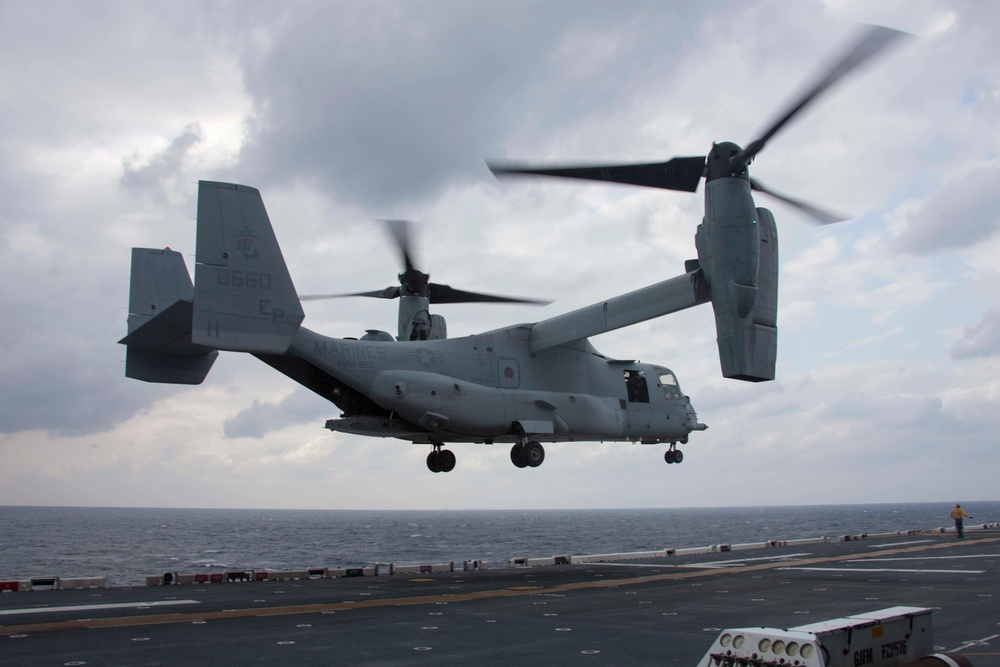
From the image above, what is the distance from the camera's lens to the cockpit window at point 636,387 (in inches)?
974

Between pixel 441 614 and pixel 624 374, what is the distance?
1246cm

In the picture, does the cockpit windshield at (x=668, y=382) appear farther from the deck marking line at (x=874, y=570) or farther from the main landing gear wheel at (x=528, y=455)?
the deck marking line at (x=874, y=570)

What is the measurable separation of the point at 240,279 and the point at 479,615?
8095 millimetres

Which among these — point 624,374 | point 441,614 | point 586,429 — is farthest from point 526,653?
point 624,374

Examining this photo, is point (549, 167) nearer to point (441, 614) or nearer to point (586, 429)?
point (586, 429)

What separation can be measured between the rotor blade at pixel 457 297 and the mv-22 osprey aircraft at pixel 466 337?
45 millimetres

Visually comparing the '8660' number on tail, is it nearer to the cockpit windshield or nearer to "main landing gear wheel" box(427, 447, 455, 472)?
"main landing gear wheel" box(427, 447, 455, 472)

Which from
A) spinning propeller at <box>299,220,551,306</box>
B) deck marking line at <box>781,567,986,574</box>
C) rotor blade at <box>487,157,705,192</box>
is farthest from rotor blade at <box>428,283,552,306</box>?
deck marking line at <box>781,567,986,574</box>

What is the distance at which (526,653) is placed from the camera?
404 inches

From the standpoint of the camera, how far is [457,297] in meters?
24.5

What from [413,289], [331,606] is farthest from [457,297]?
[331,606]

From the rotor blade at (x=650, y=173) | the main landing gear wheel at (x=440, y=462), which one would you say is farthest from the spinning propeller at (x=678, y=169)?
the main landing gear wheel at (x=440, y=462)

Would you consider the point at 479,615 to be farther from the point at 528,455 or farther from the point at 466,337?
the point at 466,337

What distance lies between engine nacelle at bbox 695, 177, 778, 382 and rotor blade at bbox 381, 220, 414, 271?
8104mm
